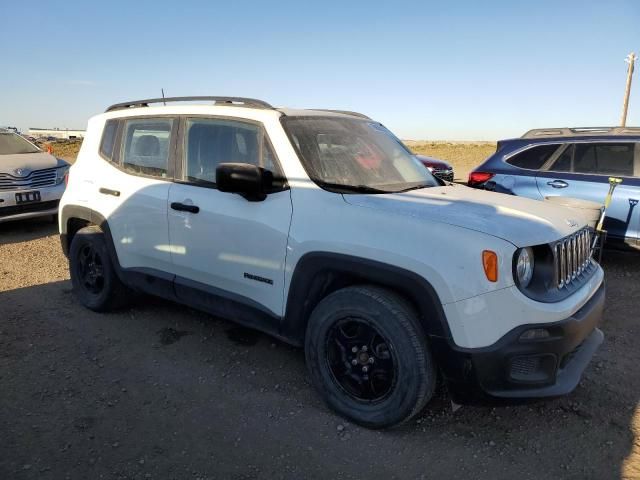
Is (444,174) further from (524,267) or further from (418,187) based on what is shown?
(524,267)

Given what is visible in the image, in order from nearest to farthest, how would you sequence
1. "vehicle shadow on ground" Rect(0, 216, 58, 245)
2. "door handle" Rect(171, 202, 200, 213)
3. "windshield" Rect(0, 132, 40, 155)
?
"door handle" Rect(171, 202, 200, 213) → "vehicle shadow on ground" Rect(0, 216, 58, 245) → "windshield" Rect(0, 132, 40, 155)

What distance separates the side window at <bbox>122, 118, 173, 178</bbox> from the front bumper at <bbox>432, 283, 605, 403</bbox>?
2610 mm

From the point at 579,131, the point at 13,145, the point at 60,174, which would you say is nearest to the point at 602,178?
the point at 579,131

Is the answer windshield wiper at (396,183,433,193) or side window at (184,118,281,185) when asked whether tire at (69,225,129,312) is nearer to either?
side window at (184,118,281,185)

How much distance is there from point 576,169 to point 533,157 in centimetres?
55

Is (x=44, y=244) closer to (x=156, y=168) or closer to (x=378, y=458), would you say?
(x=156, y=168)

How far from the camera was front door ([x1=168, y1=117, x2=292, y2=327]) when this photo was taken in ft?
10.5

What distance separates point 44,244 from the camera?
7449 millimetres

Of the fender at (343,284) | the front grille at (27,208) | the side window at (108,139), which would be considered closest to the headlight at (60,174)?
the front grille at (27,208)

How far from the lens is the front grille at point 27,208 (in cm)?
766

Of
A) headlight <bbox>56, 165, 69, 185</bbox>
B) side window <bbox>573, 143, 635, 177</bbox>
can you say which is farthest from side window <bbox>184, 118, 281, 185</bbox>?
headlight <bbox>56, 165, 69, 185</bbox>

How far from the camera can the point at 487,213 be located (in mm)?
2863

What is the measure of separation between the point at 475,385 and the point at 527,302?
50cm

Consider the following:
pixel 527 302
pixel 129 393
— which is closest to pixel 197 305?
pixel 129 393
